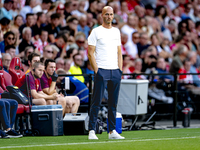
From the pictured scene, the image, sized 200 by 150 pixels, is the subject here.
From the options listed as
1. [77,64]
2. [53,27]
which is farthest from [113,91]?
[53,27]

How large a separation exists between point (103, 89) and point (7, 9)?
5397 millimetres

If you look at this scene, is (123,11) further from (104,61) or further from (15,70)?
(104,61)

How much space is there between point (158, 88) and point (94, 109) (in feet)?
15.6

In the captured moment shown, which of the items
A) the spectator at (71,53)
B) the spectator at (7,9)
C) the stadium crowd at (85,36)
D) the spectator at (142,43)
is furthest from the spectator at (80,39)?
the spectator at (142,43)

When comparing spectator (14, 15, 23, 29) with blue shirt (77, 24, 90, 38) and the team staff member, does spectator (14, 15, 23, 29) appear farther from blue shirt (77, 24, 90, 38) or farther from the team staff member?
the team staff member

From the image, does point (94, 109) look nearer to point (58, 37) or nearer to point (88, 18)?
point (58, 37)

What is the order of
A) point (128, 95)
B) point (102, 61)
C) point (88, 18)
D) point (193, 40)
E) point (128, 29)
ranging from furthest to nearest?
point (193, 40)
point (128, 29)
point (88, 18)
point (128, 95)
point (102, 61)

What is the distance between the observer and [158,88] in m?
11.0

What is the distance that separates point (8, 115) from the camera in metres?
7.50

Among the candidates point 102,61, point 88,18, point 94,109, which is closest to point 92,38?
point 102,61

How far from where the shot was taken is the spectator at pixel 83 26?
1252 centimetres

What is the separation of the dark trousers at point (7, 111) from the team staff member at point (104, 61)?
5.31 feet

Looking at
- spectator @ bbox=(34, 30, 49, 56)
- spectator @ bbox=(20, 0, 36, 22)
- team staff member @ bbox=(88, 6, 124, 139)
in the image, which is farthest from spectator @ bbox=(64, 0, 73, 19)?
team staff member @ bbox=(88, 6, 124, 139)

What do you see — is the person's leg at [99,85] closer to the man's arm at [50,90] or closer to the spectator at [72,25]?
the man's arm at [50,90]
